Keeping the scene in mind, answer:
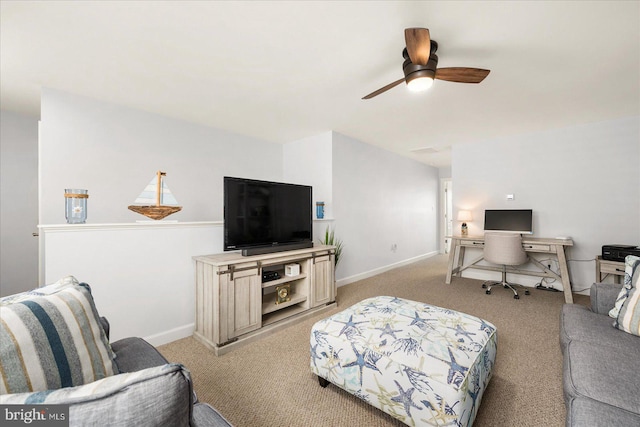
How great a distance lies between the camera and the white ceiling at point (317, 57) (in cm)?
168

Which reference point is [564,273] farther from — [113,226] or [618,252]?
[113,226]

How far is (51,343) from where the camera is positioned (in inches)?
29.9

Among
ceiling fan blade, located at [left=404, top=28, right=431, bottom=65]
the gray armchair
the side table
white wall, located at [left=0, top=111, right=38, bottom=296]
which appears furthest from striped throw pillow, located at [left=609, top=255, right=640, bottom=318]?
white wall, located at [left=0, top=111, right=38, bottom=296]

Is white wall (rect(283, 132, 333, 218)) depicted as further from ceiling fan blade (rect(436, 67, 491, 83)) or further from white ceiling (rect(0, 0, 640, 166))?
ceiling fan blade (rect(436, 67, 491, 83))

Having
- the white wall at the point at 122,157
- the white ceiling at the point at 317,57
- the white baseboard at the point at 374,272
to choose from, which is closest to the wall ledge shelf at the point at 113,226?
the white wall at the point at 122,157

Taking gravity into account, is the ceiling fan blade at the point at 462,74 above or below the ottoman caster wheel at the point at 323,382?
above

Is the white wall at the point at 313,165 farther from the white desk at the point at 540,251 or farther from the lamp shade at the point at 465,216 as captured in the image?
the lamp shade at the point at 465,216

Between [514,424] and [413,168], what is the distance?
17.1 ft

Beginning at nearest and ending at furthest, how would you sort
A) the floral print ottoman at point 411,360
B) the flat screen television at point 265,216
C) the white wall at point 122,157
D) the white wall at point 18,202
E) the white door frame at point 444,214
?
the floral print ottoman at point 411,360, the flat screen television at point 265,216, the white wall at point 122,157, the white wall at point 18,202, the white door frame at point 444,214

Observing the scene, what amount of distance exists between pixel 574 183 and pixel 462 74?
3.18 m

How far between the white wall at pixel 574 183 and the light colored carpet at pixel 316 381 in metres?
1.41

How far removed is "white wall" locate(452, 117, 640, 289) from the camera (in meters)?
3.50

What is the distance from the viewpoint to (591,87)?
2.63m

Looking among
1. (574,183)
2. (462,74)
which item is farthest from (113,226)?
(574,183)
